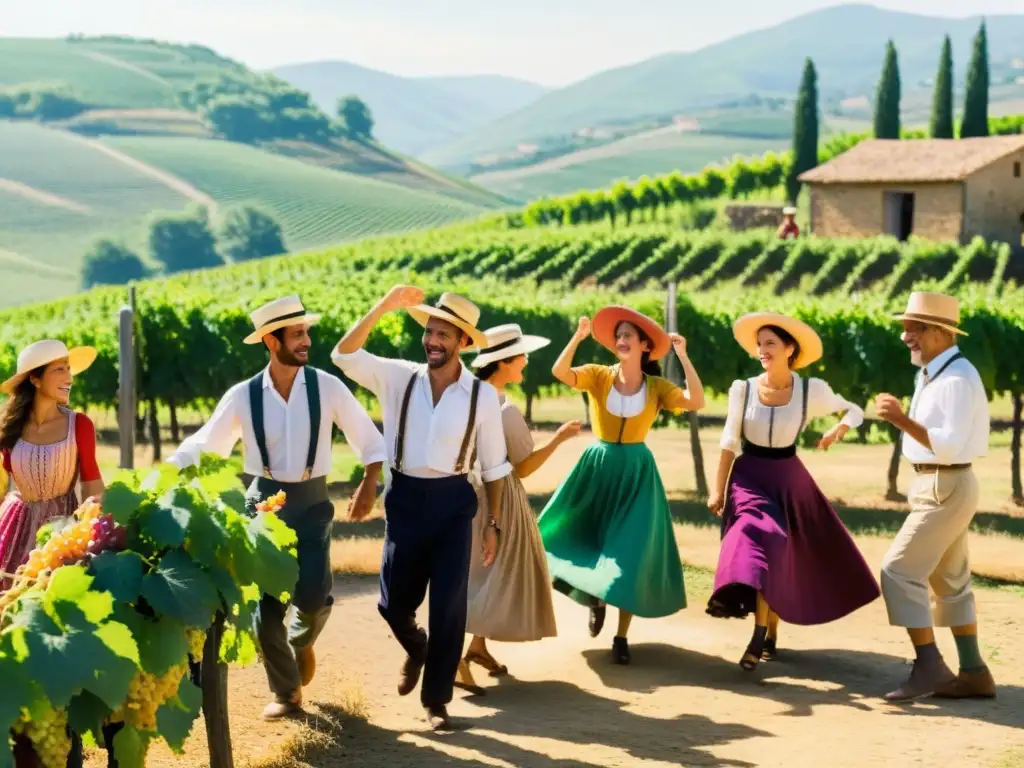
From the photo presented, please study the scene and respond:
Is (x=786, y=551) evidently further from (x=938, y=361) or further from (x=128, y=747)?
(x=128, y=747)

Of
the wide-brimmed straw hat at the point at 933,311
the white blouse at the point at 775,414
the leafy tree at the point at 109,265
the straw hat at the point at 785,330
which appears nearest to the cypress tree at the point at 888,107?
the straw hat at the point at 785,330

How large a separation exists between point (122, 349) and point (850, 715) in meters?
7.84

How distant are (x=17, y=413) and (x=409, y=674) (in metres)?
2.15

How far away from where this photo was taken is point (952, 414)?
6754 mm

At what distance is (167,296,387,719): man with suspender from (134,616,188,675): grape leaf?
79.9 inches

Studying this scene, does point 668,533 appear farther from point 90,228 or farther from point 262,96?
point 262,96

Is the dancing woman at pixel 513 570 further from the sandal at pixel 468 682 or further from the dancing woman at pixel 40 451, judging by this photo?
the dancing woman at pixel 40 451

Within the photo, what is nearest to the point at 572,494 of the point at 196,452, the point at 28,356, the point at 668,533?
the point at 668,533

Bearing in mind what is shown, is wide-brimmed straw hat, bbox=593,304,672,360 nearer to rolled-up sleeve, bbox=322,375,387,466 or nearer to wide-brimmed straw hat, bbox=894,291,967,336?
wide-brimmed straw hat, bbox=894,291,967,336

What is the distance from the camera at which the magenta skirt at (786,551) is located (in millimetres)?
7203

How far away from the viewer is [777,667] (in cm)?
761

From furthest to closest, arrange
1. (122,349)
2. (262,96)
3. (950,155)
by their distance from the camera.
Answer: (262,96), (950,155), (122,349)

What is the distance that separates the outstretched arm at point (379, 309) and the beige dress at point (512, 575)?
42.8 inches

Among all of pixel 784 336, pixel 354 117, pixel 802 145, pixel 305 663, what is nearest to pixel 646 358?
pixel 784 336
